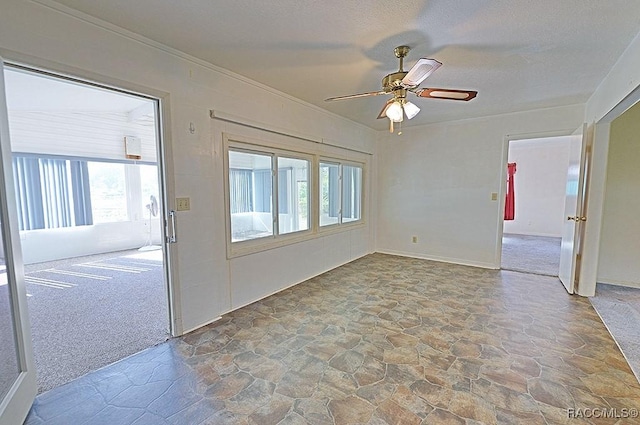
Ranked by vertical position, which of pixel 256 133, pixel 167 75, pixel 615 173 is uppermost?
pixel 167 75

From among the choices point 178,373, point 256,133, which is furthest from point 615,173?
point 178,373

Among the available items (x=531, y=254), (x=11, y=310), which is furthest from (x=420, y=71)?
(x=531, y=254)

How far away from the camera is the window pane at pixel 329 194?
4.47m

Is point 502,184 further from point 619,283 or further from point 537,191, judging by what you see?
point 537,191

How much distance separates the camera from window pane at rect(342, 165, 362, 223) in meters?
5.07

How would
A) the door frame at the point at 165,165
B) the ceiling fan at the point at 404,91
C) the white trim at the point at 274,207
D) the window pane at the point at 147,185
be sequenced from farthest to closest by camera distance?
the window pane at the point at 147,185 → the white trim at the point at 274,207 → the ceiling fan at the point at 404,91 → the door frame at the point at 165,165

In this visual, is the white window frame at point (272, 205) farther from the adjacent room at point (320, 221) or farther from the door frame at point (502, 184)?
the door frame at point (502, 184)

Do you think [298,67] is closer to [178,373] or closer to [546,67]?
[546,67]

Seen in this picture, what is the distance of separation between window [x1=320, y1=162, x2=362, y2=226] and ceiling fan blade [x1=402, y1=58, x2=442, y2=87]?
7.54 ft

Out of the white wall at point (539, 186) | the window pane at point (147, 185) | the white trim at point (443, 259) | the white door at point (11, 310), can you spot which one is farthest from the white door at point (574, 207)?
the window pane at point (147, 185)

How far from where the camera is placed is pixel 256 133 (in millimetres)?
3238

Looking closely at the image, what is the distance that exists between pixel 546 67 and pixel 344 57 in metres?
2.00

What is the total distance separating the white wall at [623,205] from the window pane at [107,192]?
346 inches

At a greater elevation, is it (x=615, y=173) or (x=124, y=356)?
(x=615, y=173)
